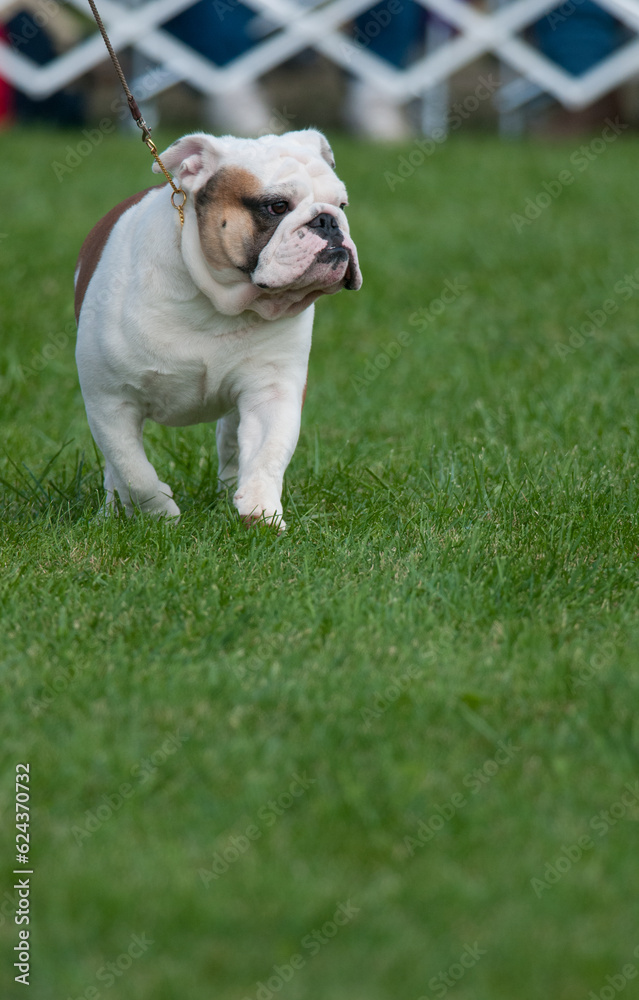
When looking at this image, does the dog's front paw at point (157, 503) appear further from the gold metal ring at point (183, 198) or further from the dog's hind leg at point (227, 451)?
the gold metal ring at point (183, 198)

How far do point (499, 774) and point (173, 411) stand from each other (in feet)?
5.24

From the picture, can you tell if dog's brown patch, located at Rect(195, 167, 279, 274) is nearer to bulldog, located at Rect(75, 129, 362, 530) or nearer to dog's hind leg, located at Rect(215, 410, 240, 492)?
bulldog, located at Rect(75, 129, 362, 530)

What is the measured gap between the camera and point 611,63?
13.1m

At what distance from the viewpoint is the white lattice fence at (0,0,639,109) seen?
1202 cm

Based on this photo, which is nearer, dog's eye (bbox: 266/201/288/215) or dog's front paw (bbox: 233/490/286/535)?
dog's eye (bbox: 266/201/288/215)

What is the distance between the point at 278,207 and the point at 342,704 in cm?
136

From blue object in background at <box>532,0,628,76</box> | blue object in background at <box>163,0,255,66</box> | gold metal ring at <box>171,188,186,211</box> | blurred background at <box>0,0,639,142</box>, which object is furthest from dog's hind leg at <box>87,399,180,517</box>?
blue object in background at <box>532,0,628,76</box>

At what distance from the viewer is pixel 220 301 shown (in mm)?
3369

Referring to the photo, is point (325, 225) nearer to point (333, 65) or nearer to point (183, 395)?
point (183, 395)

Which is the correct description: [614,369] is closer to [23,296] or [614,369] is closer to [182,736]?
[23,296]

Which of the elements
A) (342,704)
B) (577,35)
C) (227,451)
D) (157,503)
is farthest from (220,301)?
(577,35)

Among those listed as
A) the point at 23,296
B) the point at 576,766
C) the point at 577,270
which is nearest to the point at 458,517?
the point at 576,766

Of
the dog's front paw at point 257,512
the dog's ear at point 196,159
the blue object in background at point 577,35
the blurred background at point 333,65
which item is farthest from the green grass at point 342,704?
the blue object in background at point 577,35

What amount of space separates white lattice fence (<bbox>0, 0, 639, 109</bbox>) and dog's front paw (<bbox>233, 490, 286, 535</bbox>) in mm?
9297
